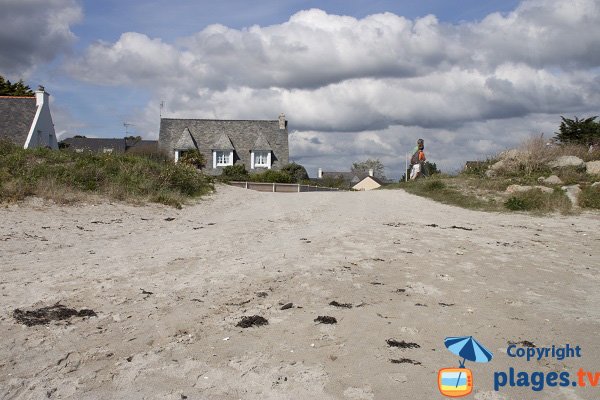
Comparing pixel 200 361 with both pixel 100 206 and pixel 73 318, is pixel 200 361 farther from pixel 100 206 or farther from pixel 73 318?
pixel 100 206

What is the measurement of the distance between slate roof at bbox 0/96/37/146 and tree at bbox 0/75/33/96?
349 inches

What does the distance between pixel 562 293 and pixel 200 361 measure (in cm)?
462

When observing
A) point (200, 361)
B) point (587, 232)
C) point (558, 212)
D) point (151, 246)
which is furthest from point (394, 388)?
point (558, 212)

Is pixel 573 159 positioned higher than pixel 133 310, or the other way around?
pixel 573 159

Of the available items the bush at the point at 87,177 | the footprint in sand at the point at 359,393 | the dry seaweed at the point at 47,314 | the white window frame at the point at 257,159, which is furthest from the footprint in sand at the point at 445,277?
the white window frame at the point at 257,159

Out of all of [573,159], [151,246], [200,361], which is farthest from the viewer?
[573,159]

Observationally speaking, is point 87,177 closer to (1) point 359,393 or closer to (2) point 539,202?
(2) point 539,202

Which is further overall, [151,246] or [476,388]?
[151,246]

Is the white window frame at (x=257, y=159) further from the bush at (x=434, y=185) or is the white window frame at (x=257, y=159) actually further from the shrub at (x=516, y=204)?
the shrub at (x=516, y=204)

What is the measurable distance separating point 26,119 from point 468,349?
33400 millimetres

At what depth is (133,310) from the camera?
18.7 feet

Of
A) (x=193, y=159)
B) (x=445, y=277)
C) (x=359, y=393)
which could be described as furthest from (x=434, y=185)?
(x=359, y=393)

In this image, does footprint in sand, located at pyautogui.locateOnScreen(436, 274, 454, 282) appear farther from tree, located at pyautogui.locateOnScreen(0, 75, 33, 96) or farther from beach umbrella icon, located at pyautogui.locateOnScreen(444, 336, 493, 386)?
tree, located at pyautogui.locateOnScreen(0, 75, 33, 96)

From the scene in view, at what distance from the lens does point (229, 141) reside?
50.6m
